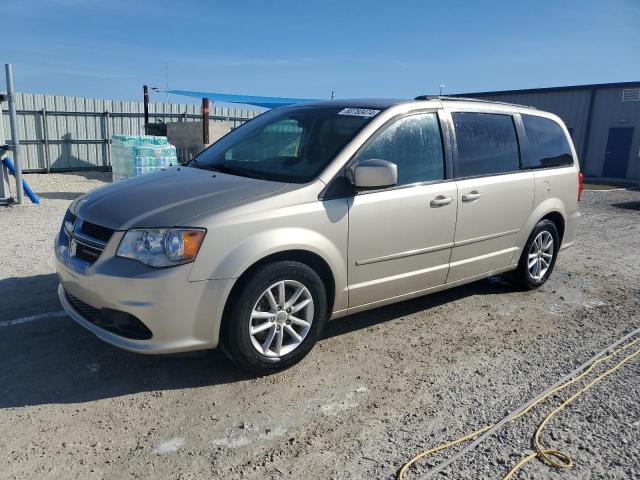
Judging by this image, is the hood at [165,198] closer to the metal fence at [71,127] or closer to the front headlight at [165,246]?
the front headlight at [165,246]

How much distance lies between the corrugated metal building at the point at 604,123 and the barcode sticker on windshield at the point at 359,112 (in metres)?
22.7

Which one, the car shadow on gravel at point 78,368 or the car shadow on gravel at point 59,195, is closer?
the car shadow on gravel at point 78,368

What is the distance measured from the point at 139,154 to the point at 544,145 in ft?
31.5

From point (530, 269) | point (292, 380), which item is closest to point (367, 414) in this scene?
point (292, 380)

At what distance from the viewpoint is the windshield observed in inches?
153

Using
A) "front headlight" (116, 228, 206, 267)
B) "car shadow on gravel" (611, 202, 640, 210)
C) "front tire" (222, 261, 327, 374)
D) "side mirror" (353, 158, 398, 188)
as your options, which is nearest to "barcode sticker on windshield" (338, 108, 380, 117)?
"side mirror" (353, 158, 398, 188)

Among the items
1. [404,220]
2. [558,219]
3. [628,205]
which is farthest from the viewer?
[628,205]

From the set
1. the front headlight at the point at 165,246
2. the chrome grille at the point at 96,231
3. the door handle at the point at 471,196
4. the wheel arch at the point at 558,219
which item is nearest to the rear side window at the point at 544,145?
the wheel arch at the point at 558,219

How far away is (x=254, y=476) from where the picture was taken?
101 inches

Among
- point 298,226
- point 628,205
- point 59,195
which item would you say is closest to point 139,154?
point 59,195

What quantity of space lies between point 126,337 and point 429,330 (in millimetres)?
2464

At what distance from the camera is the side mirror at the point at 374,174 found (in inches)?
143

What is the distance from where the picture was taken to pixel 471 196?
454 cm

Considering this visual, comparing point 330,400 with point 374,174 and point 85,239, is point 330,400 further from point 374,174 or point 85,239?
point 85,239
